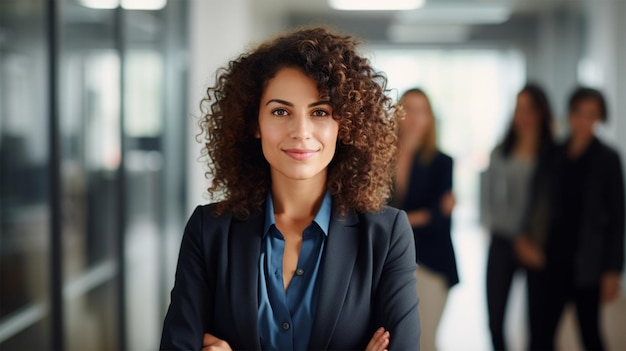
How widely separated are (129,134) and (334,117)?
314 cm

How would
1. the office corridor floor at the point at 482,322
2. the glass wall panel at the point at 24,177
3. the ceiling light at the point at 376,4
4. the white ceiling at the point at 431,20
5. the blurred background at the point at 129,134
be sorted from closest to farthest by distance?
1. the glass wall panel at the point at 24,177
2. the blurred background at the point at 129,134
3. the office corridor floor at the point at 482,322
4. the ceiling light at the point at 376,4
5. the white ceiling at the point at 431,20

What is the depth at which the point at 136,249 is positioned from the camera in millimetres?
4633

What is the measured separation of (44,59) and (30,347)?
115 centimetres

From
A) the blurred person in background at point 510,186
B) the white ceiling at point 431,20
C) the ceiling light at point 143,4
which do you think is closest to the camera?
the blurred person in background at point 510,186

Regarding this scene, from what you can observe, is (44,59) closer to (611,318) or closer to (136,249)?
(136,249)

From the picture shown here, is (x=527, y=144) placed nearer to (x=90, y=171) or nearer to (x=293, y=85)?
(x=90, y=171)

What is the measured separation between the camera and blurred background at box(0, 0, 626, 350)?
→ 9.41ft

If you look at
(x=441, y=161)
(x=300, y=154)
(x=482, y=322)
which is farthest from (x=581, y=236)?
(x=300, y=154)

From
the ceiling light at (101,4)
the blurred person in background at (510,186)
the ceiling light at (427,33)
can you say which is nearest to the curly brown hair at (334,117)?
the ceiling light at (101,4)

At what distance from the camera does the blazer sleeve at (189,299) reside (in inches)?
50.4

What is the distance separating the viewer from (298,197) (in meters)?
1.39

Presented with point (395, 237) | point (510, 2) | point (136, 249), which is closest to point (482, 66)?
point (510, 2)

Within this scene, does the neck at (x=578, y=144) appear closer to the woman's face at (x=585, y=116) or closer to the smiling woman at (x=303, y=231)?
the woman's face at (x=585, y=116)

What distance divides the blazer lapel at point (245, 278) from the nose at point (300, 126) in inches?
7.5
